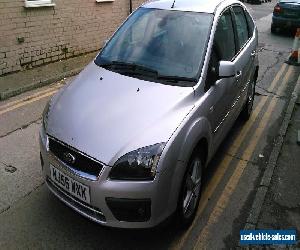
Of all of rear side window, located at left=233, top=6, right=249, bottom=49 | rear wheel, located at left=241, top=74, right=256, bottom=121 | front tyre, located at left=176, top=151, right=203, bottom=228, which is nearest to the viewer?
front tyre, located at left=176, top=151, right=203, bottom=228

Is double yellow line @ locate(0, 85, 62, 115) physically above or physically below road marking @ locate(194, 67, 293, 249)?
above

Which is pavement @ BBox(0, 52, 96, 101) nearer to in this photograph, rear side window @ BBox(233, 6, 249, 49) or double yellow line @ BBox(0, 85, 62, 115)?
double yellow line @ BBox(0, 85, 62, 115)

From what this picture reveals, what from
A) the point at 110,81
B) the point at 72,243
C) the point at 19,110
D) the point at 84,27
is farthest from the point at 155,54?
the point at 84,27

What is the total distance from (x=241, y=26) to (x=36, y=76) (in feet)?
14.5

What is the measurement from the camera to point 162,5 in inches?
180

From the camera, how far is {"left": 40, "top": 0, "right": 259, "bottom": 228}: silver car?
297cm

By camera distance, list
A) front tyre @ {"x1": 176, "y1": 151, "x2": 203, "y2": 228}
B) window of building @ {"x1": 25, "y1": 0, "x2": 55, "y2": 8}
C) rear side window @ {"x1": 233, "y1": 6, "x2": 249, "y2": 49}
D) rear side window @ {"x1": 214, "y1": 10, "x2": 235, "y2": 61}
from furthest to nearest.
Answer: window of building @ {"x1": 25, "y1": 0, "x2": 55, "y2": 8} → rear side window @ {"x1": 233, "y1": 6, "x2": 249, "y2": 49} → rear side window @ {"x1": 214, "y1": 10, "x2": 235, "y2": 61} → front tyre @ {"x1": 176, "y1": 151, "x2": 203, "y2": 228}

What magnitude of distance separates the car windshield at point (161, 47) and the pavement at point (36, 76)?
314 cm

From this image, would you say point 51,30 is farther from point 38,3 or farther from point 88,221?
point 88,221

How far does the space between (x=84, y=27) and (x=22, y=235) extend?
6.91 m

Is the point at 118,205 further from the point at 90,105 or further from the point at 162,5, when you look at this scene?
the point at 162,5

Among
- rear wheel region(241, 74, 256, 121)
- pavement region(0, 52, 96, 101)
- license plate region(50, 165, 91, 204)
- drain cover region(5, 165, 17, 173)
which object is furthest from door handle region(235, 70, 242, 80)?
pavement region(0, 52, 96, 101)

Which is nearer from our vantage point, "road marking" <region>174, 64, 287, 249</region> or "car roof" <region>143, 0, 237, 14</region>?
"road marking" <region>174, 64, 287, 249</region>

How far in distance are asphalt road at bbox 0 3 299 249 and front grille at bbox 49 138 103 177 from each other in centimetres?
69
